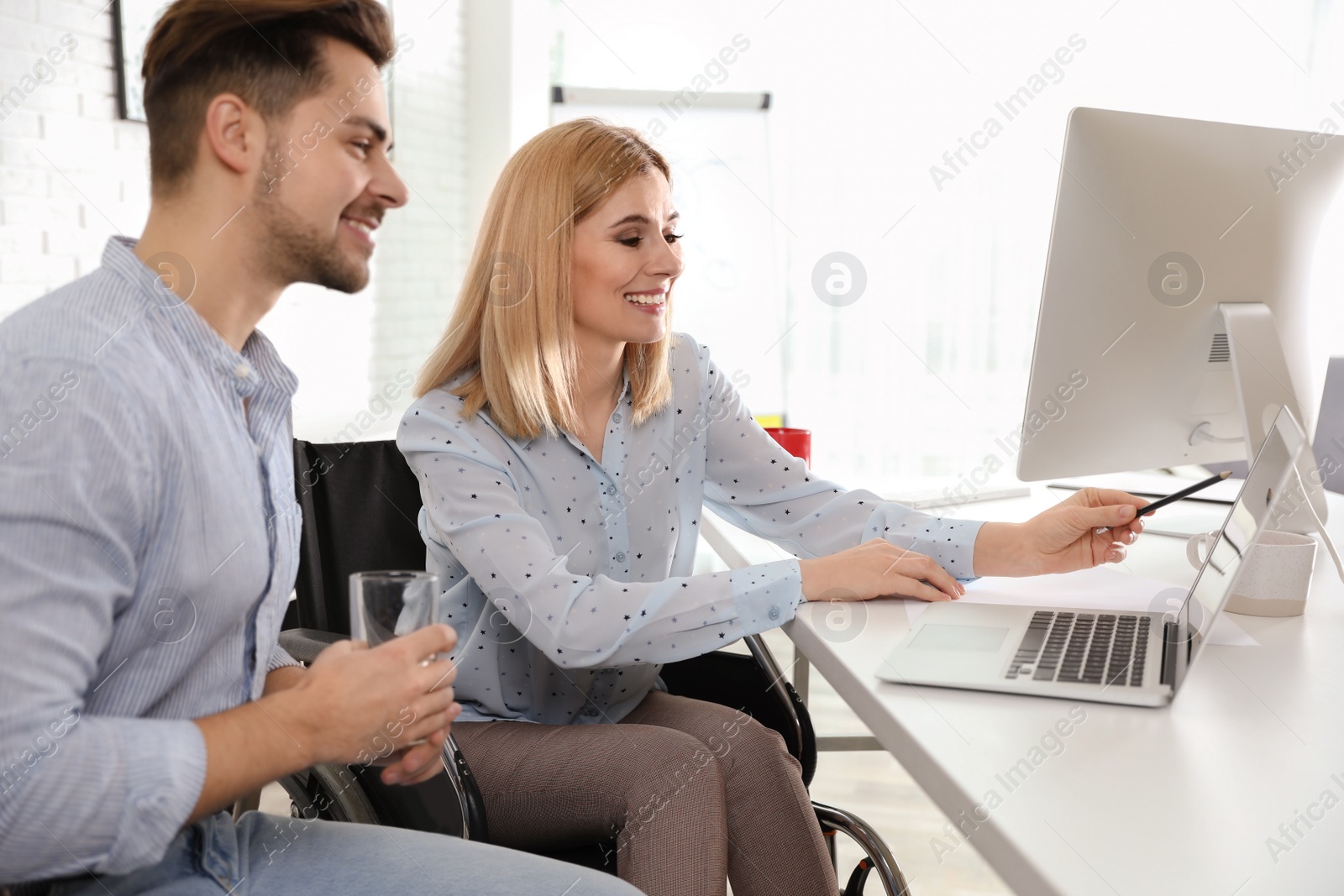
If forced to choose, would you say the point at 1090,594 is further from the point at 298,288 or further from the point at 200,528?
the point at 298,288

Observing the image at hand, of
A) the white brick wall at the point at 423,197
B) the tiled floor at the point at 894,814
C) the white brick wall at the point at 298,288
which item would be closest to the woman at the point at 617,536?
the tiled floor at the point at 894,814

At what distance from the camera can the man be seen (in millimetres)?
686

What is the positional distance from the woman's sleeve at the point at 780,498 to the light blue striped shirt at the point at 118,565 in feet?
2.64

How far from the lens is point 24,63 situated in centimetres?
231

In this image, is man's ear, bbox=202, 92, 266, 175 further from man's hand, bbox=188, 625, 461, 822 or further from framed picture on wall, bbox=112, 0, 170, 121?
framed picture on wall, bbox=112, 0, 170, 121

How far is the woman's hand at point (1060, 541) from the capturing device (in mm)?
1334

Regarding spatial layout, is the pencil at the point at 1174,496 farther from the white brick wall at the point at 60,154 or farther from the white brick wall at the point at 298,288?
the white brick wall at the point at 60,154

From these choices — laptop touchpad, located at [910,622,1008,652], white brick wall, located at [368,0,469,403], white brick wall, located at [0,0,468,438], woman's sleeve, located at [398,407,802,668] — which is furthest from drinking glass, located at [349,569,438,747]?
white brick wall, located at [368,0,469,403]

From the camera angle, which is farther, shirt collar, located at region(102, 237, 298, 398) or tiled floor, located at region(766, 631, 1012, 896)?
tiled floor, located at region(766, 631, 1012, 896)

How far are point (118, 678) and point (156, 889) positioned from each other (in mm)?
171

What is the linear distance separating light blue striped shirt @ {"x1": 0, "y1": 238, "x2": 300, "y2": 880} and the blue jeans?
12cm

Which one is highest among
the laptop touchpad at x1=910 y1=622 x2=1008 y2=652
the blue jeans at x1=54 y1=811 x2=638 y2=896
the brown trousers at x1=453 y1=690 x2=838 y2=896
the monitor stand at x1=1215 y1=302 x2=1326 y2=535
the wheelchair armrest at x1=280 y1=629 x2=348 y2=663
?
the monitor stand at x1=1215 y1=302 x2=1326 y2=535

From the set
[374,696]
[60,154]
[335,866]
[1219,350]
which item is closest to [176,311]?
[374,696]

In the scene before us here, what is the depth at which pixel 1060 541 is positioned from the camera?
1.34 meters
